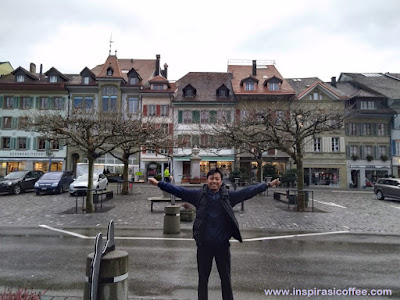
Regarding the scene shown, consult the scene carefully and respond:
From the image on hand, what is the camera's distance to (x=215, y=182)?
12.7 feet

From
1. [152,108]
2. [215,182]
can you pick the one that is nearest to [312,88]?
[152,108]

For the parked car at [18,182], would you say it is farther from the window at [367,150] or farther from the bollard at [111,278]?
the window at [367,150]

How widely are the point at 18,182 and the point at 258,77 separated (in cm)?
3167

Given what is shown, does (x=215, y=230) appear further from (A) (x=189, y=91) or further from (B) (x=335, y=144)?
(B) (x=335, y=144)

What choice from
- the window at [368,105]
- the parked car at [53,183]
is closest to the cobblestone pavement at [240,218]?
the parked car at [53,183]

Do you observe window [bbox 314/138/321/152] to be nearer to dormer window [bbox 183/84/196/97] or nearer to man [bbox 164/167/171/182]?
dormer window [bbox 183/84/196/97]

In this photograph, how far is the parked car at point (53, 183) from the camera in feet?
66.6

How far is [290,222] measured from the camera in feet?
37.0

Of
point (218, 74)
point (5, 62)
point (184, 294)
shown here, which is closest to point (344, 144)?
point (218, 74)

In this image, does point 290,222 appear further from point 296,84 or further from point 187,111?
point 296,84

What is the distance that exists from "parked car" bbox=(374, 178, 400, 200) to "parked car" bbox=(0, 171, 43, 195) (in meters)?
26.0

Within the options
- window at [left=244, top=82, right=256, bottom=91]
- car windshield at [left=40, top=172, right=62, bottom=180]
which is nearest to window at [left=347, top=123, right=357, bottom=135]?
window at [left=244, top=82, right=256, bottom=91]

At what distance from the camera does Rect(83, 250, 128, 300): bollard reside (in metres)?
3.39

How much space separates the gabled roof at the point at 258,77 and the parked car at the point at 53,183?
22.9 meters
